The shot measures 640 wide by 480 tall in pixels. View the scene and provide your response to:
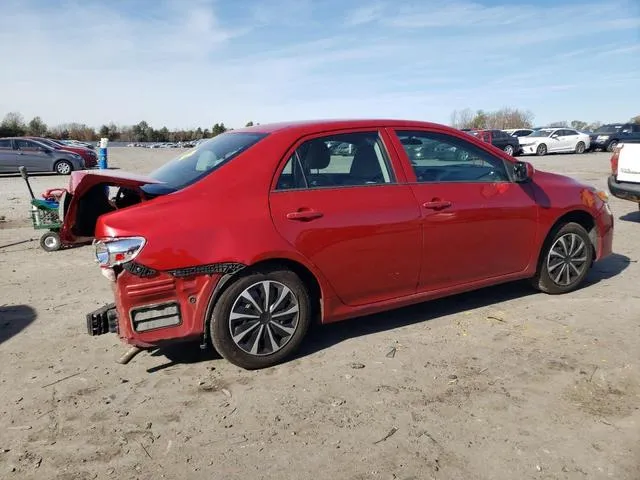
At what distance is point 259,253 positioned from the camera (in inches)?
140

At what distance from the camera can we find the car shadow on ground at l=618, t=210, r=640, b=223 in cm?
934

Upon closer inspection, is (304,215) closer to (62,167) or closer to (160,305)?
(160,305)

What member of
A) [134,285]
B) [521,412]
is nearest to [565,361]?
[521,412]

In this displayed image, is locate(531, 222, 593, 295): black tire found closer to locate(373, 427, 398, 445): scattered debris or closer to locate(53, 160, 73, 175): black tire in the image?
locate(373, 427, 398, 445): scattered debris

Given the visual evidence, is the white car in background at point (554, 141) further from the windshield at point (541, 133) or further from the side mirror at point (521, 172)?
the side mirror at point (521, 172)

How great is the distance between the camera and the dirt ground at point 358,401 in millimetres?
2729

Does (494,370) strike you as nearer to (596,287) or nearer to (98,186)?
(596,287)

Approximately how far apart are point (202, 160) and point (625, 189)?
23.4 ft

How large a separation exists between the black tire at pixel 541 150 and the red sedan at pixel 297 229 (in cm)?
2853

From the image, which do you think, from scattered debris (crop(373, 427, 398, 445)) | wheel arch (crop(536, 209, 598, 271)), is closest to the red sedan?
wheel arch (crop(536, 209, 598, 271))

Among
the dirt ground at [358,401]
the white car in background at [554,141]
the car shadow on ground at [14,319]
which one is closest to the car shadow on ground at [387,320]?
the dirt ground at [358,401]

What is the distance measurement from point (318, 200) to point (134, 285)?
4.38 feet

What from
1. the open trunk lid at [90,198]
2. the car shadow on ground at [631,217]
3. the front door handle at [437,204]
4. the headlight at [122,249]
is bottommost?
the car shadow on ground at [631,217]

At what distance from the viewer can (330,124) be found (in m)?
4.14
